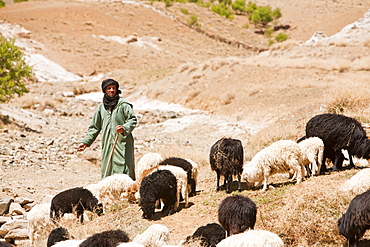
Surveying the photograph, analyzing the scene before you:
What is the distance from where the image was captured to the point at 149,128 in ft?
67.7

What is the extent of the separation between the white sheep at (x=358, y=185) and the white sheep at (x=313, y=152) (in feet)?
4.69

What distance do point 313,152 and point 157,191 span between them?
2.94 meters

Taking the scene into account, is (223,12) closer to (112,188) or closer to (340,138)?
(340,138)

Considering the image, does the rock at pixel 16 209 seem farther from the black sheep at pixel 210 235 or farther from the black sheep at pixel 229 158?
the black sheep at pixel 210 235

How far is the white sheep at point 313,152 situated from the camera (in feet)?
25.5

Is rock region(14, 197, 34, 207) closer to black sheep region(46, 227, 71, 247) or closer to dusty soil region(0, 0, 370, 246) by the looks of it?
dusty soil region(0, 0, 370, 246)

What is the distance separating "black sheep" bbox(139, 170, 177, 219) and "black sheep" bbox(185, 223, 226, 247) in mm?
1333

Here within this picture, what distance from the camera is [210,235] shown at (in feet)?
Result: 18.7

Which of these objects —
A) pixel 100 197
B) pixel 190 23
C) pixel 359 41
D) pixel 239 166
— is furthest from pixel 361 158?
pixel 190 23

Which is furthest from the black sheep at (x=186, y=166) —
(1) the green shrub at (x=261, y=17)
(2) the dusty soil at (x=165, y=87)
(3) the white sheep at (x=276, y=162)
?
(1) the green shrub at (x=261, y=17)

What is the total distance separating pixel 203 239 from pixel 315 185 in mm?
2309

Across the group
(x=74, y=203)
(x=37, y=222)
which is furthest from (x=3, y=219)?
(x=74, y=203)

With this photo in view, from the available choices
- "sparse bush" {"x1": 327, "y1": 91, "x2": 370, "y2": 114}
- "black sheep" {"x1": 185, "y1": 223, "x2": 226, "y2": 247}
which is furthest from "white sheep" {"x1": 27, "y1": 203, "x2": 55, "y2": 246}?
"sparse bush" {"x1": 327, "y1": 91, "x2": 370, "y2": 114}

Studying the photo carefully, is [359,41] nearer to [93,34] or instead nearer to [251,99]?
[251,99]
